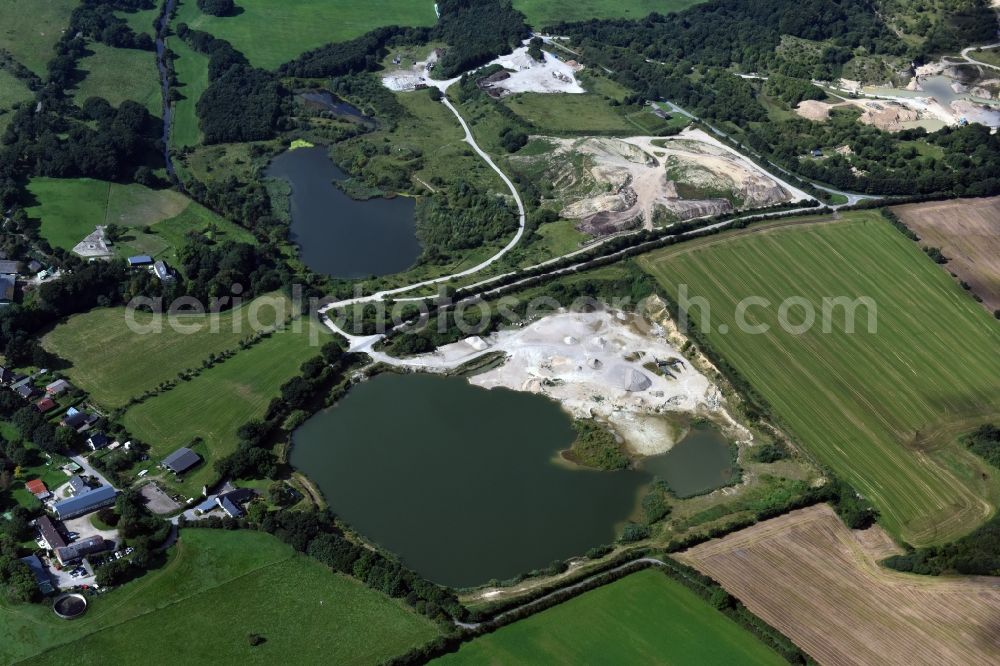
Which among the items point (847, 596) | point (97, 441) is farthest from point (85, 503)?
point (847, 596)

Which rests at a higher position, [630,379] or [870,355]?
[870,355]

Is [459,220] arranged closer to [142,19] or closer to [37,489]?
[37,489]

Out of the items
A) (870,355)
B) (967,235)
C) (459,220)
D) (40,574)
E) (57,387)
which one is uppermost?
(967,235)

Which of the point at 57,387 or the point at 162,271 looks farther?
the point at 162,271

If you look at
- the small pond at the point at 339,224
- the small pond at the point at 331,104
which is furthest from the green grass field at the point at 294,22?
the small pond at the point at 339,224

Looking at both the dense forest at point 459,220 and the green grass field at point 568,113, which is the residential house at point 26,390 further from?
the green grass field at point 568,113

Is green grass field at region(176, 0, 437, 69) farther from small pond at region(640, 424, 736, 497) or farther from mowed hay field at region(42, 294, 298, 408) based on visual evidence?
small pond at region(640, 424, 736, 497)

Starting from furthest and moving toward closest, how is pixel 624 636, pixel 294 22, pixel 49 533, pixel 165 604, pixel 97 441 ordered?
1. pixel 294 22
2. pixel 97 441
3. pixel 49 533
4. pixel 165 604
5. pixel 624 636

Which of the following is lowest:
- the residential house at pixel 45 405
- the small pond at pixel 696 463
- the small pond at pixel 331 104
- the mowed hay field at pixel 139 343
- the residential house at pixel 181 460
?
the small pond at pixel 696 463
